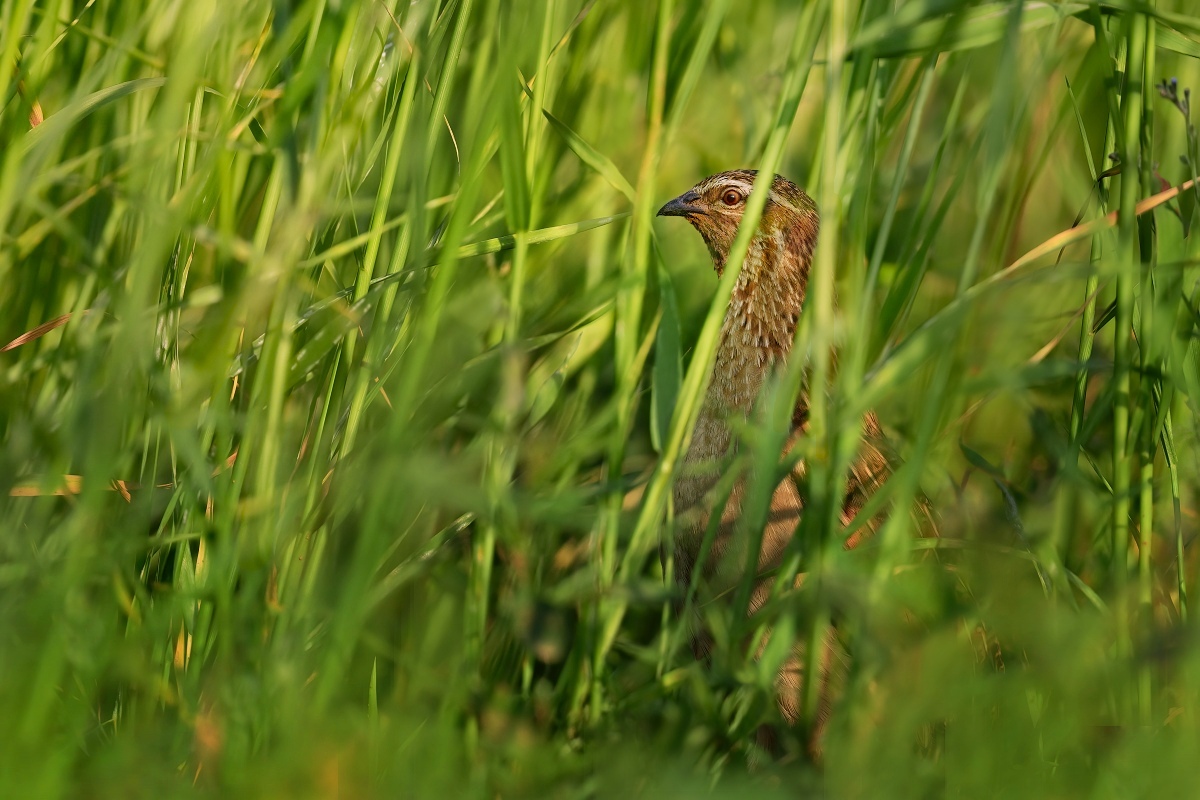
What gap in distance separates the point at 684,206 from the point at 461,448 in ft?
2.99

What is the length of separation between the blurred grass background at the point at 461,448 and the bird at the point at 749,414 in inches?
6.6

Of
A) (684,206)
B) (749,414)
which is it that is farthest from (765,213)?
(749,414)

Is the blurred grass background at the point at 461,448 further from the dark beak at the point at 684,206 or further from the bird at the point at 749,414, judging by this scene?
the dark beak at the point at 684,206

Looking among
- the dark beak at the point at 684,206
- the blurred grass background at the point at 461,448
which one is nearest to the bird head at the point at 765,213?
the dark beak at the point at 684,206

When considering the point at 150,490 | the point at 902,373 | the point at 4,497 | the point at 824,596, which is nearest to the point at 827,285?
the point at 902,373

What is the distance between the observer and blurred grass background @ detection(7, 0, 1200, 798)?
5.62 feet

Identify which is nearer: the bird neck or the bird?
the bird

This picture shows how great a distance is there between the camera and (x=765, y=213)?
10.1ft

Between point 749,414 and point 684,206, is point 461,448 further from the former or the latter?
point 684,206

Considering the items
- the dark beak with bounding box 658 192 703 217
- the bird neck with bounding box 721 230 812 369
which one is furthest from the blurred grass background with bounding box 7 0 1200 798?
the dark beak with bounding box 658 192 703 217

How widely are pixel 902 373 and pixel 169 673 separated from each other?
1403mm

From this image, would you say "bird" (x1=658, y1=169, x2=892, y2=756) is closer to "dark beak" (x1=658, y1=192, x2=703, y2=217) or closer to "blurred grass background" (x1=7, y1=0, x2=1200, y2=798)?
"dark beak" (x1=658, y1=192, x2=703, y2=217)

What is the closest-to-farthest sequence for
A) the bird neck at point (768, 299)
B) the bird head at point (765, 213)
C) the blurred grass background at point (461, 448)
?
the blurred grass background at point (461, 448) → the bird neck at point (768, 299) → the bird head at point (765, 213)

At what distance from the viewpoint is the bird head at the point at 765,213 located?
3031mm
